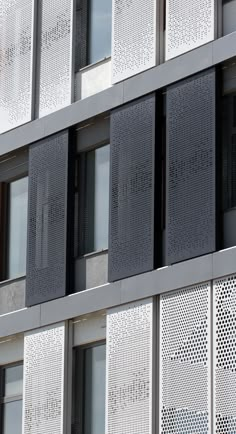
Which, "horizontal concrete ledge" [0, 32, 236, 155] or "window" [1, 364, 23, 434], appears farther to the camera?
"window" [1, 364, 23, 434]

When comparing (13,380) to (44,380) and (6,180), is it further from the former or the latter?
(6,180)

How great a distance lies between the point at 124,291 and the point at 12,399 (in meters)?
→ 4.53

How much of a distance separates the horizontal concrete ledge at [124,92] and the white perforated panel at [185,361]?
387 cm

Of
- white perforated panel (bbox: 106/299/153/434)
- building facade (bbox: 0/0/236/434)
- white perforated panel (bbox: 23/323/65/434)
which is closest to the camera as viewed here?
building facade (bbox: 0/0/236/434)

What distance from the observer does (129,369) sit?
32.3m

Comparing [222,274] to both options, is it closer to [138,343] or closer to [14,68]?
[138,343]

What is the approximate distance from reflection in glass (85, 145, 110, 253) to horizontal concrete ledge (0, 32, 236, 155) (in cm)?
78

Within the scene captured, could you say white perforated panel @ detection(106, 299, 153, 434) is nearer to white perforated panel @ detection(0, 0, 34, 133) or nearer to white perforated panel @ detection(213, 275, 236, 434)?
white perforated panel @ detection(213, 275, 236, 434)

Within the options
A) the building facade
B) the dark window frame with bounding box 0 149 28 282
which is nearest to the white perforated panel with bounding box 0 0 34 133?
the building facade

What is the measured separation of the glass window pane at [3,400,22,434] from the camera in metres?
35.9

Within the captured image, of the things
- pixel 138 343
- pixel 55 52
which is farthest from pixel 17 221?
pixel 138 343

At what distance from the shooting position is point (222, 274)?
3047cm

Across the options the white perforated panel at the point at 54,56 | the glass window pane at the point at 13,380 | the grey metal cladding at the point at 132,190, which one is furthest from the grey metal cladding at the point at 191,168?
the glass window pane at the point at 13,380

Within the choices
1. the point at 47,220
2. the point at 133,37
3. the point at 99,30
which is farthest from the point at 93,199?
the point at 99,30
